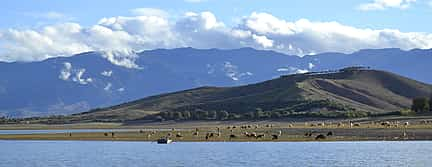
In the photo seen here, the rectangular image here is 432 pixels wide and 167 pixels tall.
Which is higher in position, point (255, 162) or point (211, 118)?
point (211, 118)

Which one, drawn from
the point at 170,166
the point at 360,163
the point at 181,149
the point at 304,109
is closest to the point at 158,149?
the point at 181,149

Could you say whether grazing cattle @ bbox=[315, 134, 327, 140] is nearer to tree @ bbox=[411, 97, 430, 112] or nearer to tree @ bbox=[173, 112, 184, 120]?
tree @ bbox=[411, 97, 430, 112]

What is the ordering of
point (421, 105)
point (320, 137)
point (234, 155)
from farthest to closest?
point (421, 105) → point (320, 137) → point (234, 155)

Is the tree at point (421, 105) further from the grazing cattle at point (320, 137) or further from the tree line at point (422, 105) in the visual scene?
the grazing cattle at point (320, 137)

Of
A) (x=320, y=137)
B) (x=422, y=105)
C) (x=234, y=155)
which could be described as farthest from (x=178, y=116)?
(x=234, y=155)

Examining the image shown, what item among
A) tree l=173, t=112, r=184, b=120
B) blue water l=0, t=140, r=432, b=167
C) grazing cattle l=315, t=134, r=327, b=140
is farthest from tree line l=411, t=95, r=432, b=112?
blue water l=0, t=140, r=432, b=167

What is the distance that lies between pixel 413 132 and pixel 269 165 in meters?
40.5

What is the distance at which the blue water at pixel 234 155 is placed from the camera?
6153 centimetres

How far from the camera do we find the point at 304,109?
195625mm

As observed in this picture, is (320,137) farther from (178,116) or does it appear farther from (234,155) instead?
(178,116)

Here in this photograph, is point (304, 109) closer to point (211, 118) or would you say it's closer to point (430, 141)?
point (211, 118)

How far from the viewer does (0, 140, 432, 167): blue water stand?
202 ft

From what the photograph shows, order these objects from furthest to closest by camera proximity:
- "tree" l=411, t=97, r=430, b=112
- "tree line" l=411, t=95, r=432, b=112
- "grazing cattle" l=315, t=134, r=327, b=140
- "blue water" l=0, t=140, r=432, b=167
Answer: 1. "tree" l=411, t=97, r=430, b=112
2. "tree line" l=411, t=95, r=432, b=112
3. "grazing cattle" l=315, t=134, r=327, b=140
4. "blue water" l=0, t=140, r=432, b=167

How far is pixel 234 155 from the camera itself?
6894cm
